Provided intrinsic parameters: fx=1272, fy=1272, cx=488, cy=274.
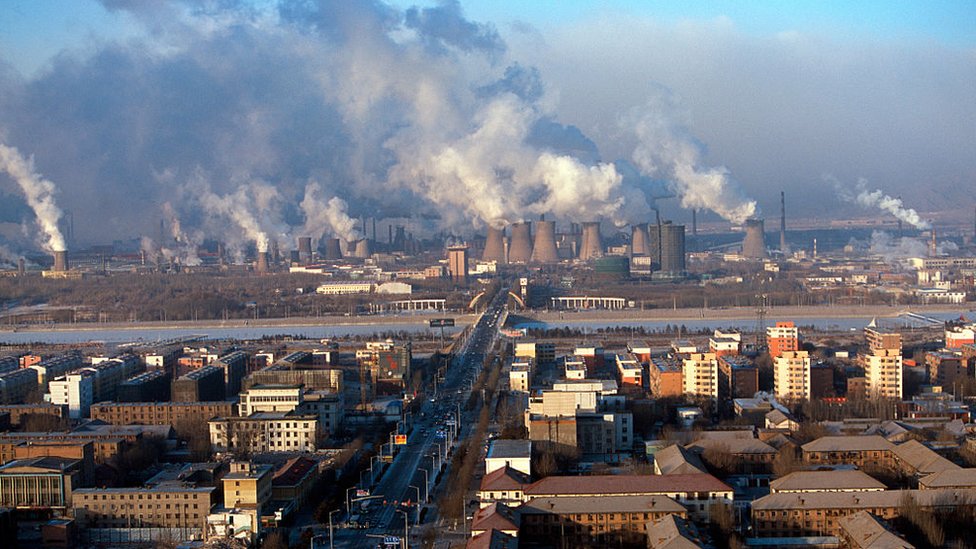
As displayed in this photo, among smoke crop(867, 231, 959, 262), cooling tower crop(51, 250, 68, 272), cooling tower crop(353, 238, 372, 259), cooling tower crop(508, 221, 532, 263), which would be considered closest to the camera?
cooling tower crop(51, 250, 68, 272)

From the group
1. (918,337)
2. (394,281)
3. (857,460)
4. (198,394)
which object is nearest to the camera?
(857,460)

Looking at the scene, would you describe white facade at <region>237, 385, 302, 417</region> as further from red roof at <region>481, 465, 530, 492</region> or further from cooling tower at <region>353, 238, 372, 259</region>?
cooling tower at <region>353, 238, 372, 259</region>

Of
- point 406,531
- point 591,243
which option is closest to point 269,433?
point 406,531

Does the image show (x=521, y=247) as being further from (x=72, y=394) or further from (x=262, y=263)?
(x=72, y=394)

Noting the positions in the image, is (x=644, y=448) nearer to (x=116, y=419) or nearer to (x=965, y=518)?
(x=965, y=518)

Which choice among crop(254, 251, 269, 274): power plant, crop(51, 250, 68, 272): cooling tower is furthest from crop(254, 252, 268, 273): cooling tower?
crop(51, 250, 68, 272): cooling tower

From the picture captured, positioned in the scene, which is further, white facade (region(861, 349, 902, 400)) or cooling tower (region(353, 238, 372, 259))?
cooling tower (region(353, 238, 372, 259))

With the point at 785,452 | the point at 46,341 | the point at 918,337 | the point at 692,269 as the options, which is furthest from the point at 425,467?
the point at 692,269
